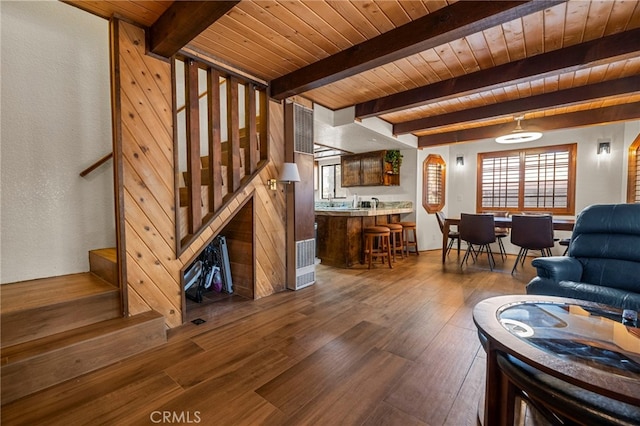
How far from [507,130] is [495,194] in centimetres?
170

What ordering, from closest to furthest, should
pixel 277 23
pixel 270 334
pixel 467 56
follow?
pixel 277 23, pixel 270 334, pixel 467 56

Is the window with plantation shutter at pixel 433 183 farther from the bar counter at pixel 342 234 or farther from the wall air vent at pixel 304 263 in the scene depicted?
the wall air vent at pixel 304 263

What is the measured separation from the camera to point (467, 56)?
9.25ft

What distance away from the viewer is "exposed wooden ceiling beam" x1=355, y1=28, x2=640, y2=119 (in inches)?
95.6

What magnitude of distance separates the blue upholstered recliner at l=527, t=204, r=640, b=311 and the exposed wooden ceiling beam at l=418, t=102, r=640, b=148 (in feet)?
8.63

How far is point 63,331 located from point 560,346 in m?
3.09

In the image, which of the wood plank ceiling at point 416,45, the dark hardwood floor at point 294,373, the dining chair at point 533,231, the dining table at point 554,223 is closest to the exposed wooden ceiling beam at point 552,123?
the wood plank ceiling at point 416,45

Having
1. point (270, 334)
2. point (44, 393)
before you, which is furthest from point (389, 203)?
point (44, 393)

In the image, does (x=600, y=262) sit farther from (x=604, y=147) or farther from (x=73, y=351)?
(x=73, y=351)

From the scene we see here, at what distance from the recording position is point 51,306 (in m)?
1.96

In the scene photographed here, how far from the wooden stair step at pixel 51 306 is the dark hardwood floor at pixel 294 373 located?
1.46ft

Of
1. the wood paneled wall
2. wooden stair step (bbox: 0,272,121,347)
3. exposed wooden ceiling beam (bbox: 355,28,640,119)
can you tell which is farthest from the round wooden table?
wooden stair step (bbox: 0,272,121,347)

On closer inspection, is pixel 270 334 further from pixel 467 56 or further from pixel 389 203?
pixel 389 203

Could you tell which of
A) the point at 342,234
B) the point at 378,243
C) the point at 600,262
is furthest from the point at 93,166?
the point at 600,262
